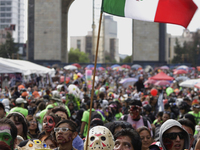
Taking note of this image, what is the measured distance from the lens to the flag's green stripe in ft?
14.2

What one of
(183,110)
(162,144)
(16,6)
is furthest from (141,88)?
(16,6)

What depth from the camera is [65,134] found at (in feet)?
13.1

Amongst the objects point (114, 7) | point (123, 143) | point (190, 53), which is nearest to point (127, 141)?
point (123, 143)

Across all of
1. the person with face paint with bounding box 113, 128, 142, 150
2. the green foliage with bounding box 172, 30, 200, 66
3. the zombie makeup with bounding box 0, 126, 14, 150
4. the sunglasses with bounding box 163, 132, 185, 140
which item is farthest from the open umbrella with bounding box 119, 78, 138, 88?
the green foliage with bounding box 172, 30, 200, 66

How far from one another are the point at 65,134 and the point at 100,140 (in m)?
0.57

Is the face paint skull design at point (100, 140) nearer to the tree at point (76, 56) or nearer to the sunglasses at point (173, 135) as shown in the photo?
the sunglasses at point (173, 135)

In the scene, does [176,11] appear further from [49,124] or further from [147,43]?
[147,43]

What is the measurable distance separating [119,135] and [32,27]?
37.7 meters

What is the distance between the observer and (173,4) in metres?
4.41

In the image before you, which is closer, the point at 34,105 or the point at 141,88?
the point at 34,105

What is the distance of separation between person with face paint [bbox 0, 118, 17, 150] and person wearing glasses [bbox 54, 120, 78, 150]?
2.23 feet

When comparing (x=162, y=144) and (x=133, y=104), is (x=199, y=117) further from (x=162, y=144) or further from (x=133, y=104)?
(x=162, y=144)

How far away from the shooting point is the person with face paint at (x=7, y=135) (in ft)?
10.2

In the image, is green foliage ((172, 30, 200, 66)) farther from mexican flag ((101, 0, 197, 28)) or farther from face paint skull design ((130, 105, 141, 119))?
mexican flag ((101, 0, 197, 28))
